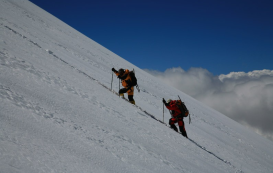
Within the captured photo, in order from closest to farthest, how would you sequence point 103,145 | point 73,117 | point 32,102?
point 103,145 < point 32,102 < point 73,117

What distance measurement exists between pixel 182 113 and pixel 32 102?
18.4 feet

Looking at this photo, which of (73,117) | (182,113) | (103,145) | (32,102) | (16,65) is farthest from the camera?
(182,113)

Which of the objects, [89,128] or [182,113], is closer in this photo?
[89,128]

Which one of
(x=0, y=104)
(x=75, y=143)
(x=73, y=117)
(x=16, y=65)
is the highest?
(x=16, y=65)

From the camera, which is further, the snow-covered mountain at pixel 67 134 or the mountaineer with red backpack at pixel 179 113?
the mountaineer with red backpack at pixel 179 113

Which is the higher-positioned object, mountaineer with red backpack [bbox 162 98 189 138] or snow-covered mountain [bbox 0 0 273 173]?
mountaineer with red backpack [bbox 162 98 189 138]

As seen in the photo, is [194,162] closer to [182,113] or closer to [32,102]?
[182,113]

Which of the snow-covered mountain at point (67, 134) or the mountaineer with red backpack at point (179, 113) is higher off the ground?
the mountaineer with red backpack at point (179, 113)

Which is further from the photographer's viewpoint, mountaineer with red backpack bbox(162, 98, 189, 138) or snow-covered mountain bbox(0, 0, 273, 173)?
mountaineer with red backpack bbox(162, 98, 189, 138)

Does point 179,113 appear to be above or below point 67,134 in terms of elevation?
above

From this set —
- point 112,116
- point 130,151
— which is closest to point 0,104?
point 130,151

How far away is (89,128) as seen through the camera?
363cm

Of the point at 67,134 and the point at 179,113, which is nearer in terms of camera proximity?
the point at 67,134

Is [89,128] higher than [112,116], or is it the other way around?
[112,116]
